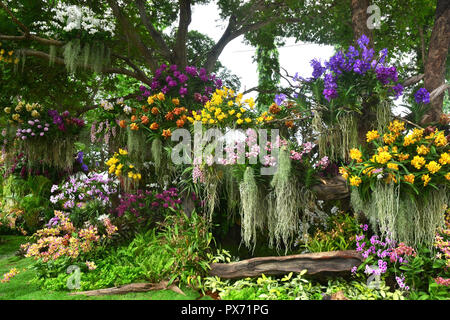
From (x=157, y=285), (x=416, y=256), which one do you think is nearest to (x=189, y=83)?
(x=157, y=285)

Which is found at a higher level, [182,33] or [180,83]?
[182,33]

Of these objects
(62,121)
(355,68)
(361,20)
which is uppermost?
(361,20)

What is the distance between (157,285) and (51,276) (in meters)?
1.49

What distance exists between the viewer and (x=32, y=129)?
5.20 metres

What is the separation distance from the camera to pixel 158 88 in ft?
17.1

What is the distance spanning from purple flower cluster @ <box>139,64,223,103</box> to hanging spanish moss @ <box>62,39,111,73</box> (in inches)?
34.2

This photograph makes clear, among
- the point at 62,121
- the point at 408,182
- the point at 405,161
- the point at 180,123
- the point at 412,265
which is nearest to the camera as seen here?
the point at 408,182

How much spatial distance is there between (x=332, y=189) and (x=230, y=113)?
149 cm

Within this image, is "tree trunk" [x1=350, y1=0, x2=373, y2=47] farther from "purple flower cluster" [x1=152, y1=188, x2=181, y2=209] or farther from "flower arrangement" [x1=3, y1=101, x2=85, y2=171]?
"flower arrangement" [x1=3, y1=101, x2=85, y2=171]

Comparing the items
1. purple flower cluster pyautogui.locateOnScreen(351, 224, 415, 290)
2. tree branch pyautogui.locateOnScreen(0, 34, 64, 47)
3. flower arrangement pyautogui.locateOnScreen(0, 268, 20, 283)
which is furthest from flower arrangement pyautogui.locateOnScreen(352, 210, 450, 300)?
tree branch pyautogui.locateOnScreen(0, 34, 64, 47)

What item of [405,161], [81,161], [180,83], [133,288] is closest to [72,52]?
[180,83]

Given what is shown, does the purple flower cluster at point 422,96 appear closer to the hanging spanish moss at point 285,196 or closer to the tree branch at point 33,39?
the hanging spanish moss at point 285,196

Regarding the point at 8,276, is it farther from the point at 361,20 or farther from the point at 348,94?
the point at 361,20

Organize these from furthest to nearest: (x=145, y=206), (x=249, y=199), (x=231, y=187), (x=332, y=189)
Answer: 1. (x=145, y=206)
2. (x=231, y=187)
3. (x=332, y=189)
4. (x=249, y=199)
